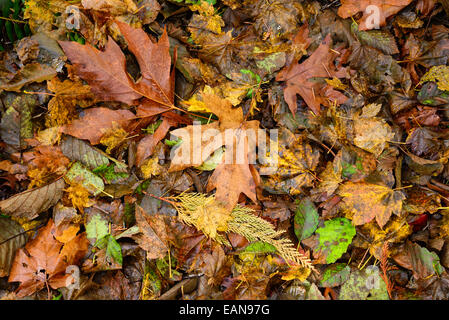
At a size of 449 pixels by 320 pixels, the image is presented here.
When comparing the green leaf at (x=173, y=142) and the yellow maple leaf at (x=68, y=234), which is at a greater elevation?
the green leaf at (x=173, y=142)

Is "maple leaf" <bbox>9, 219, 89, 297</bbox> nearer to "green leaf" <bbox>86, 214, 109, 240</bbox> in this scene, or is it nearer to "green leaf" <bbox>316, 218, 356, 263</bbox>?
"green leaf" <bbox>86, 214, 109, 240</bbox>

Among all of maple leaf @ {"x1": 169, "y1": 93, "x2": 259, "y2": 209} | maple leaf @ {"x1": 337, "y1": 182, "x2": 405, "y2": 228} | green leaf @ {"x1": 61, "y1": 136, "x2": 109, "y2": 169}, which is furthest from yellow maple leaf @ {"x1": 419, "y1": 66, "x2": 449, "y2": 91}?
green leaf @ {"x1": 61, "y1": 136, "x2": 109, "y2": 169}

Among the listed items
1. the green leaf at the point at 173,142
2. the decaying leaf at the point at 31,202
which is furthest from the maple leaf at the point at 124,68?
the decaying leaf at the point at 31,202

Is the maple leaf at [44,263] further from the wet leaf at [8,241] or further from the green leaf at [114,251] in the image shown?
the green leaf at [114,251]

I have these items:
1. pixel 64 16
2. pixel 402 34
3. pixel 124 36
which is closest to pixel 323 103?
pixel 402 34

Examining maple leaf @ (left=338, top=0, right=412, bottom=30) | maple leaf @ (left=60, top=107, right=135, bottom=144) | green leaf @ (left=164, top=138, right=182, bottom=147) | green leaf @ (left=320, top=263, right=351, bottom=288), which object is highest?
maple leaf @ (left=338, top=0, right=412, bottom=30)

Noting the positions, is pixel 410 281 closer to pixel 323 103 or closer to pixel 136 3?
pixel 323 103
